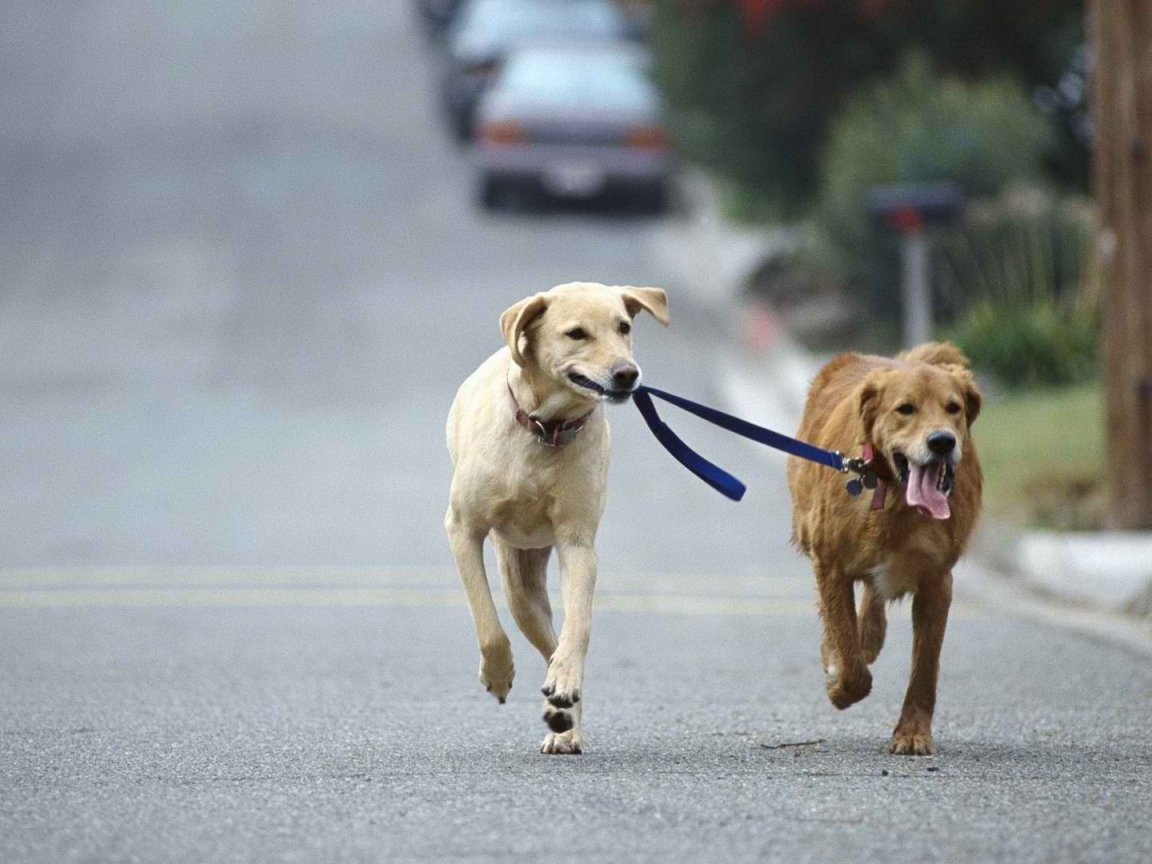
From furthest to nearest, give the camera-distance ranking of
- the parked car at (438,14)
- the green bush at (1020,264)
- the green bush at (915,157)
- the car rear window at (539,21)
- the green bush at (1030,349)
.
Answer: the parked car at (438,14) → the car rear window at (539,21) → the green bush at (915,157) → the green bush at (1020,264) → the green bush at (1030,349)

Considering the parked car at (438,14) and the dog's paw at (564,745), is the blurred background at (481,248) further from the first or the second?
the dog's paw at (564,745)

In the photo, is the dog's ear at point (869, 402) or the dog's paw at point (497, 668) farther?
the dog's paw at point (497, 668)

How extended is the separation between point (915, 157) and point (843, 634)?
16.1m

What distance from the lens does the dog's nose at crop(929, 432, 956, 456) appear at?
7379 millimetres

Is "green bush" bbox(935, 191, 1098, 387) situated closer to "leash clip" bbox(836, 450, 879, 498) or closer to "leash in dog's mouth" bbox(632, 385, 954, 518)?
"leash in dog's mouth" bbox(632, 385, 954, 518)

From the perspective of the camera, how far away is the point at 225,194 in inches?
1331

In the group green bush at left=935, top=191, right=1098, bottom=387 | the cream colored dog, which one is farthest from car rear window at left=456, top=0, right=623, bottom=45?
the cream colored dog

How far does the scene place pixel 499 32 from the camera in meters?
36.3

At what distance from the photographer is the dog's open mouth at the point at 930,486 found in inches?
295

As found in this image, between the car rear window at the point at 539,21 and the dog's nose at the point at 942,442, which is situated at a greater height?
the car rear window at the point at 539,21

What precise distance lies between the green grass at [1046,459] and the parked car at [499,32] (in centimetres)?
1652

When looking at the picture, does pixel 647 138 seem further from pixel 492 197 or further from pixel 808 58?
pixel 808 58

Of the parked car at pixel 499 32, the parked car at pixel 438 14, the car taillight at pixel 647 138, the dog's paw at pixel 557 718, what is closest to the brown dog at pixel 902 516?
the dog's paw at pixel 557 718

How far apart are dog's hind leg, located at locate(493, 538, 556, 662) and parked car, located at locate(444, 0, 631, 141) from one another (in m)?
26.7
